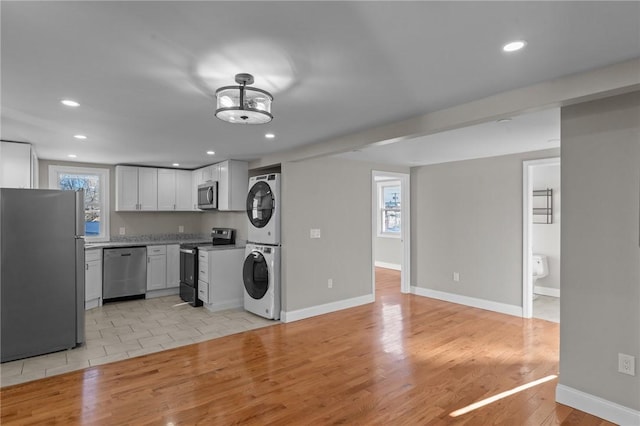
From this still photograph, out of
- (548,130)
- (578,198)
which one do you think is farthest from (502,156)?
(578,198)

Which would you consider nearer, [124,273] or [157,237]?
[124,273]

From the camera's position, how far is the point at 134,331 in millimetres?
4203

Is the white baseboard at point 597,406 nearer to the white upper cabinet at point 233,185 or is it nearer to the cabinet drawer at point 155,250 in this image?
the white upper cabinet at point 233,185

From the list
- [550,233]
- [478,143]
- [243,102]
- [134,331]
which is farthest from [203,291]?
[550,233]

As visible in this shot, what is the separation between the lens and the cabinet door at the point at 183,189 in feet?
21.3

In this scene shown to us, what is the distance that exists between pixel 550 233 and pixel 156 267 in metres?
6.65

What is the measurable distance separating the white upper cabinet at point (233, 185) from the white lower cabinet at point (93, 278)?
6.47ft

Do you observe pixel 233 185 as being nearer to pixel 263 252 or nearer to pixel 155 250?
pixel 263 252

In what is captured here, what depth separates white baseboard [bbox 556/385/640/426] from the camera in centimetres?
226

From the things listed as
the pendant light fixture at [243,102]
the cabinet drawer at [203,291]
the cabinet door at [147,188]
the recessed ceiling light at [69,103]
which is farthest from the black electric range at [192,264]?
the pendant light fixture at [243,102]

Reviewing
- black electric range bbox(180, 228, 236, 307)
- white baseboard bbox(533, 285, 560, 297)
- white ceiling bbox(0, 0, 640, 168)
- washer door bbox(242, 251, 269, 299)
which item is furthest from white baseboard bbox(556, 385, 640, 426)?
black electric range bbox(180, 228, 236, 307)

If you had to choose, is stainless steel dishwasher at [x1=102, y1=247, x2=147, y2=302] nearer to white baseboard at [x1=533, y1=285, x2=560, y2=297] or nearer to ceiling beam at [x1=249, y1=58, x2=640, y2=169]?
ceiling beam at [x1=249, y1=58, x2=640, y2=169]

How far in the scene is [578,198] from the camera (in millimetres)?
2510

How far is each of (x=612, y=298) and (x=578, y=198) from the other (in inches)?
27.6
